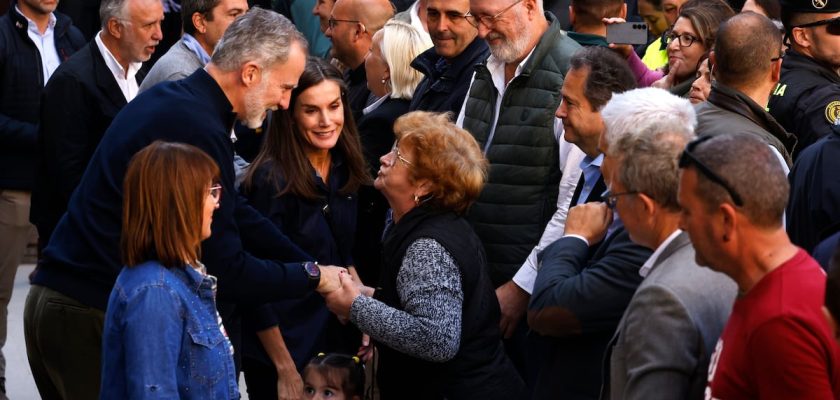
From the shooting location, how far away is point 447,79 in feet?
18.4

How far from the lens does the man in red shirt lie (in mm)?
2402

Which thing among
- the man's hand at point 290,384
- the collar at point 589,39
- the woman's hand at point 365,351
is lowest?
the woman's hand at point 365,351

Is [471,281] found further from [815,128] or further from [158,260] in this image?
[815,128]

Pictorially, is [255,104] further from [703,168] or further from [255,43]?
[703,168]

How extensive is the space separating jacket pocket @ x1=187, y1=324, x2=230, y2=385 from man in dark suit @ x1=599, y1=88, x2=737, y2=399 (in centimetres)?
121

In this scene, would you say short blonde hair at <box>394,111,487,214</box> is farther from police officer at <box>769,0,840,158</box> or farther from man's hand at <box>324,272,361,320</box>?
police officer at <box>769,0,840,158</box>

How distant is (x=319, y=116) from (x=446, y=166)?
1.03m

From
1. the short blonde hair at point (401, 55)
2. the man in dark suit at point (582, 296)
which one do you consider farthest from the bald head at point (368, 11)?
the man in dark suit at point (582, 296)

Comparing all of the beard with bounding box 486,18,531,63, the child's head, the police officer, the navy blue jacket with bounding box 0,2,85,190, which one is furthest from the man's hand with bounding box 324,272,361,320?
the navy blue jacket with bounding box 0,2,85,190

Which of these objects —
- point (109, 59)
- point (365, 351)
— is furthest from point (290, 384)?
point (109, 59)

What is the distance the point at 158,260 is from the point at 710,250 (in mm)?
1688

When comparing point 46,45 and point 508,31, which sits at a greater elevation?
point 508,31

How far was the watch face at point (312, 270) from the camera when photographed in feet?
14.2

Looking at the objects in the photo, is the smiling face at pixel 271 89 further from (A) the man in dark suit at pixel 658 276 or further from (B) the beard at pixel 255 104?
(A) the man in dark suit at pixel 658 276
